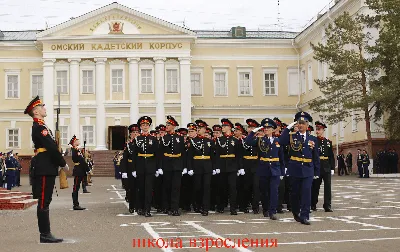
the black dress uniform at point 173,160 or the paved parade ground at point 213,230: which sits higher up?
the black dress uniform at point 173,160

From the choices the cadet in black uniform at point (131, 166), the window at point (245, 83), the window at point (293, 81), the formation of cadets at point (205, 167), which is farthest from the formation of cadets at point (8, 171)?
the window at point (293, 81)

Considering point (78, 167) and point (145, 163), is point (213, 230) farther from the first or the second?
point (78, 167)

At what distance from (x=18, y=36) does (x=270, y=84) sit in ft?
74.0

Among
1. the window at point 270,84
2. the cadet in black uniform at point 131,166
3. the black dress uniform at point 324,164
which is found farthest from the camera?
the window at point 270,84

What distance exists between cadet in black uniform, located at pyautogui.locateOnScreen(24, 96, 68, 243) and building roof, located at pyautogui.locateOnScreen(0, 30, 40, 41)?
2040 inches

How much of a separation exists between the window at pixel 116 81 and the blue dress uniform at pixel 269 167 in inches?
1636

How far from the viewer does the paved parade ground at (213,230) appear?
988 centimetres

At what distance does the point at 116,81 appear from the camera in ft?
184

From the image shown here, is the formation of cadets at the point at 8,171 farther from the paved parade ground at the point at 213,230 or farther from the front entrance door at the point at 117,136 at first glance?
the front entrance door at the point at 117,136

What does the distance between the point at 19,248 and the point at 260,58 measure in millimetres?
49794

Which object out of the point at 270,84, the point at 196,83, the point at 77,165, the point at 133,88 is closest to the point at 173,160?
the point at 77,165

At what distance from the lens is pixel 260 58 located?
193 ft

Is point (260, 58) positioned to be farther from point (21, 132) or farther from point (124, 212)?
point (124, 212)

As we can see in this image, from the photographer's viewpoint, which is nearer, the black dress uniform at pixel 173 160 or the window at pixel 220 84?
the black dress uniform at pixel 173 160
